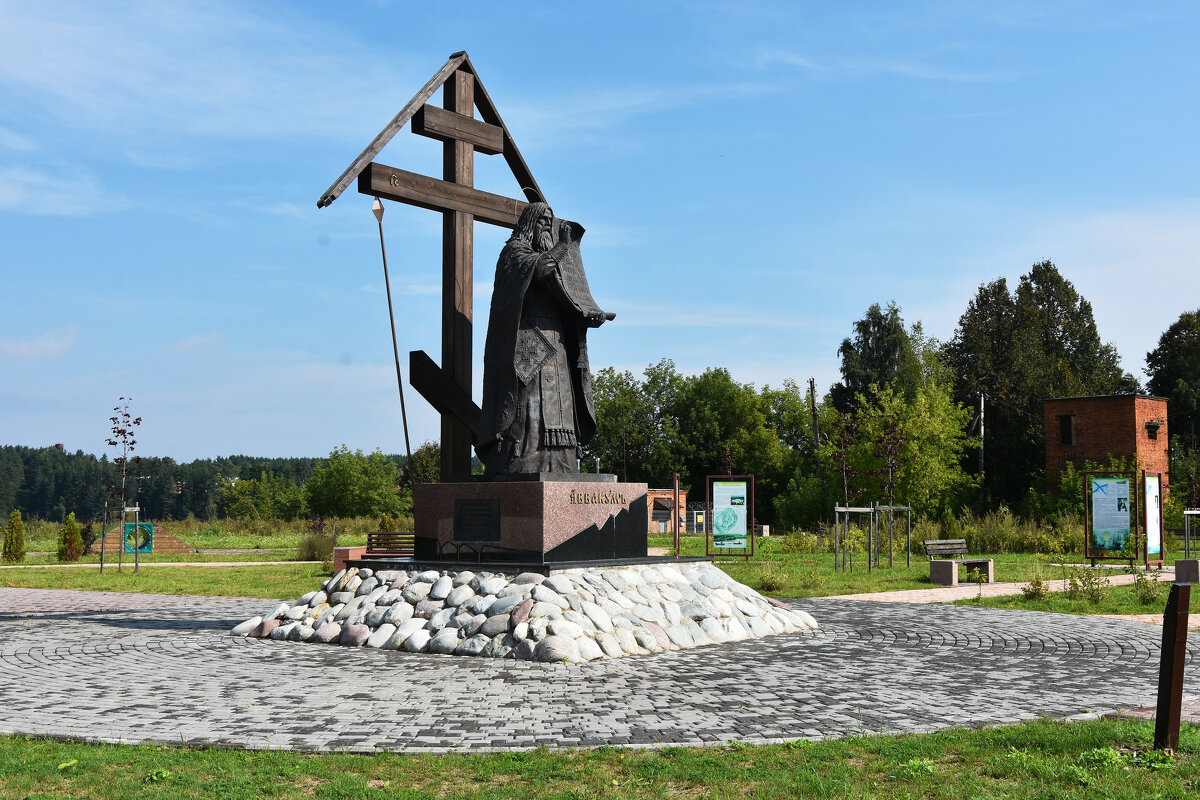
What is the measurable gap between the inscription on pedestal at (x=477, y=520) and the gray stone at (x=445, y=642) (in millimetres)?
1618

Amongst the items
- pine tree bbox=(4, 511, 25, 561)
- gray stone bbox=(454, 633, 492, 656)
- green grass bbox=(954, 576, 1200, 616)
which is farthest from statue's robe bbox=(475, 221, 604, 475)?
pine tree bbox=(4, 511, 25, 561)

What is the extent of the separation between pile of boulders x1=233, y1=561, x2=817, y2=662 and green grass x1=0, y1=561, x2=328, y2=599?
6.08 meters

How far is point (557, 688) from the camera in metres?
7.57

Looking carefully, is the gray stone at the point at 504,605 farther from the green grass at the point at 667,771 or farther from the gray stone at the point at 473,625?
the green grass at the point at 667,771

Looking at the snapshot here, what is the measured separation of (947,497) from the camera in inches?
1641

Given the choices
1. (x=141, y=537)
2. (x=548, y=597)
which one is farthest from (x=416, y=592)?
(x=141, y=537)

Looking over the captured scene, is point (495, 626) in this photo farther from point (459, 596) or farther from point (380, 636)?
point (380, 636)

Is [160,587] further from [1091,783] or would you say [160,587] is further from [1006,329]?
[1006,329]

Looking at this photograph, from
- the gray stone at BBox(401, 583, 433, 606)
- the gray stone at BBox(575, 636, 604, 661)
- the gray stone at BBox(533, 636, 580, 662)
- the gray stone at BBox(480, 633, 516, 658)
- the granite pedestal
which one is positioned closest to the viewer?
the gray stone at BBox(533, 636, 580, 662)

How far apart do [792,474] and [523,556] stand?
50.6m

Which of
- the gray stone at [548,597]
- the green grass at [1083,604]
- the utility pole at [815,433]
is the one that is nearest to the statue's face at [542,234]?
the gray stone at [548,597]

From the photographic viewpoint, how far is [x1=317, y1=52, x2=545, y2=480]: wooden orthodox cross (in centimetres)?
1190

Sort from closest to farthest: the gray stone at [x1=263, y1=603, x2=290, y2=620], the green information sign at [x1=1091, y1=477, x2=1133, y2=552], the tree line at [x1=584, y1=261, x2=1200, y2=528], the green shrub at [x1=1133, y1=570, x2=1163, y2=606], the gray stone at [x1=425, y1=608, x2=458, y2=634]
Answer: the gray stone at [x1=425, y1=608, x2=458, y2=634] < the gray stone at [x1=263, y1=603, x2=290, y2=620] < the green shrub at [x1=1133, y1=570, x2=1163, y2=606] < the green information sign at [x1=1091, y1=477, x2=1133, y2=552] < the tree line at [x1=584, y1=261, x2=1200, y2=528]

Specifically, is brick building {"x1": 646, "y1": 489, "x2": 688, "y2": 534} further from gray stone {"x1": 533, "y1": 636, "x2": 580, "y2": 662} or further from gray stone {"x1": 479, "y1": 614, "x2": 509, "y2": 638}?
gray stone {"x1": 533, "y1": 636, "x2": 580, "y2": 662}
